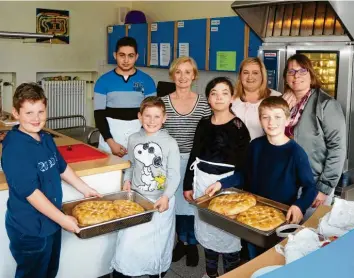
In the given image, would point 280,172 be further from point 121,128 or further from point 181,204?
point 121,128

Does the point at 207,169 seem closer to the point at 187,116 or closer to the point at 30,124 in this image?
A: the point at 187,116

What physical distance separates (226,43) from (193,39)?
47 cm

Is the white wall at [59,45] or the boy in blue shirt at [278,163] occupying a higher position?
the white wall at [59,45]

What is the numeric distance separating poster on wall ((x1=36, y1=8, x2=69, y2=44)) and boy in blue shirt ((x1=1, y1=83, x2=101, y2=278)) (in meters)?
3.74

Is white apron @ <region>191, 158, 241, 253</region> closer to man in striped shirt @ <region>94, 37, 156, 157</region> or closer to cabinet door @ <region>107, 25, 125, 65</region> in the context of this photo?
man in striped shirt @ <region>94, 37, 156, 157</region>

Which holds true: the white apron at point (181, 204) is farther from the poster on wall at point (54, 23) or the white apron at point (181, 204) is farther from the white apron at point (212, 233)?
the poster on wall at point (54, 23)

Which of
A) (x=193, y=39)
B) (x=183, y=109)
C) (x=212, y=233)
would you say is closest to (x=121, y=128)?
Answer: (x=183, y=109)

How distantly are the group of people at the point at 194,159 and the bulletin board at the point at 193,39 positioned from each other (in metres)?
1.63

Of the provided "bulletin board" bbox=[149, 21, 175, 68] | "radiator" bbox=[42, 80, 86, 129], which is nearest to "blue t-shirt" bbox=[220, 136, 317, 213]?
"bulletin board" bbox=[149, 21, 175, 68]

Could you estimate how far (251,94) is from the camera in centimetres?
248

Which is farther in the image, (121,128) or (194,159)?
(121,128)

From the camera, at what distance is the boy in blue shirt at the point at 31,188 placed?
1.64 metres

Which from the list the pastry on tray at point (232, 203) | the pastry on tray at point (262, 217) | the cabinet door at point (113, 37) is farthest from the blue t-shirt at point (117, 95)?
the cabinet door at point (113, 37)

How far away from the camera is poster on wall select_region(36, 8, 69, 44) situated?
523 cm
